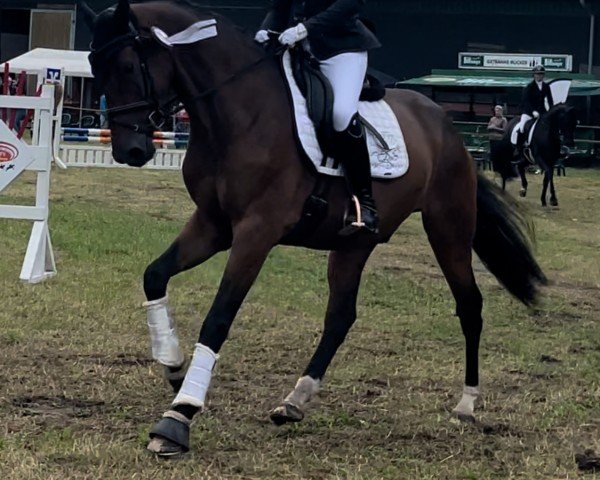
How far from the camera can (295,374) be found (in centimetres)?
681

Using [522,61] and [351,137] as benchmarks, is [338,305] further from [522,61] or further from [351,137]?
[522,61]

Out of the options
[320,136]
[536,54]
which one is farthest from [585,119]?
[320,136]

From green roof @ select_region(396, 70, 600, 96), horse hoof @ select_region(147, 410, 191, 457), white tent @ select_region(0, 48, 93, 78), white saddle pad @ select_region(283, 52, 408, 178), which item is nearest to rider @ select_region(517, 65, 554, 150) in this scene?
green roof @ select_region(396, 70, 600, 96)

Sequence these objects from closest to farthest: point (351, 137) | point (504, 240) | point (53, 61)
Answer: point (351, 137)
point (504, 240)
point (53, 61)

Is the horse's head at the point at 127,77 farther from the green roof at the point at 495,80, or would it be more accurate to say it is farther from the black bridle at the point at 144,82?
the green roof at the point at 495,80

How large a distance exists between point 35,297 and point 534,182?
62.2 feet

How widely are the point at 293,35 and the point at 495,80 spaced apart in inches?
1147

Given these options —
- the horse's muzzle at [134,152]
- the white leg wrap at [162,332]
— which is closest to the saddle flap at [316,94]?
the horse's muzzle at [134,152]

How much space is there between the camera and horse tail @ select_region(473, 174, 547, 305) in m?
7.00

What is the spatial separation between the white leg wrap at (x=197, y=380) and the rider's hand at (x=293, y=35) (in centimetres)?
163

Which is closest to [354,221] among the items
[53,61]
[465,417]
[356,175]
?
[356,175]

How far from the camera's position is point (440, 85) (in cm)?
3325

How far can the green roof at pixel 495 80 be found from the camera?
1272 inches

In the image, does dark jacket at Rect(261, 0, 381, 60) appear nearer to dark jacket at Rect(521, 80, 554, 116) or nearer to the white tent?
dark jacket at Rect(521, 80, 554, 116)
